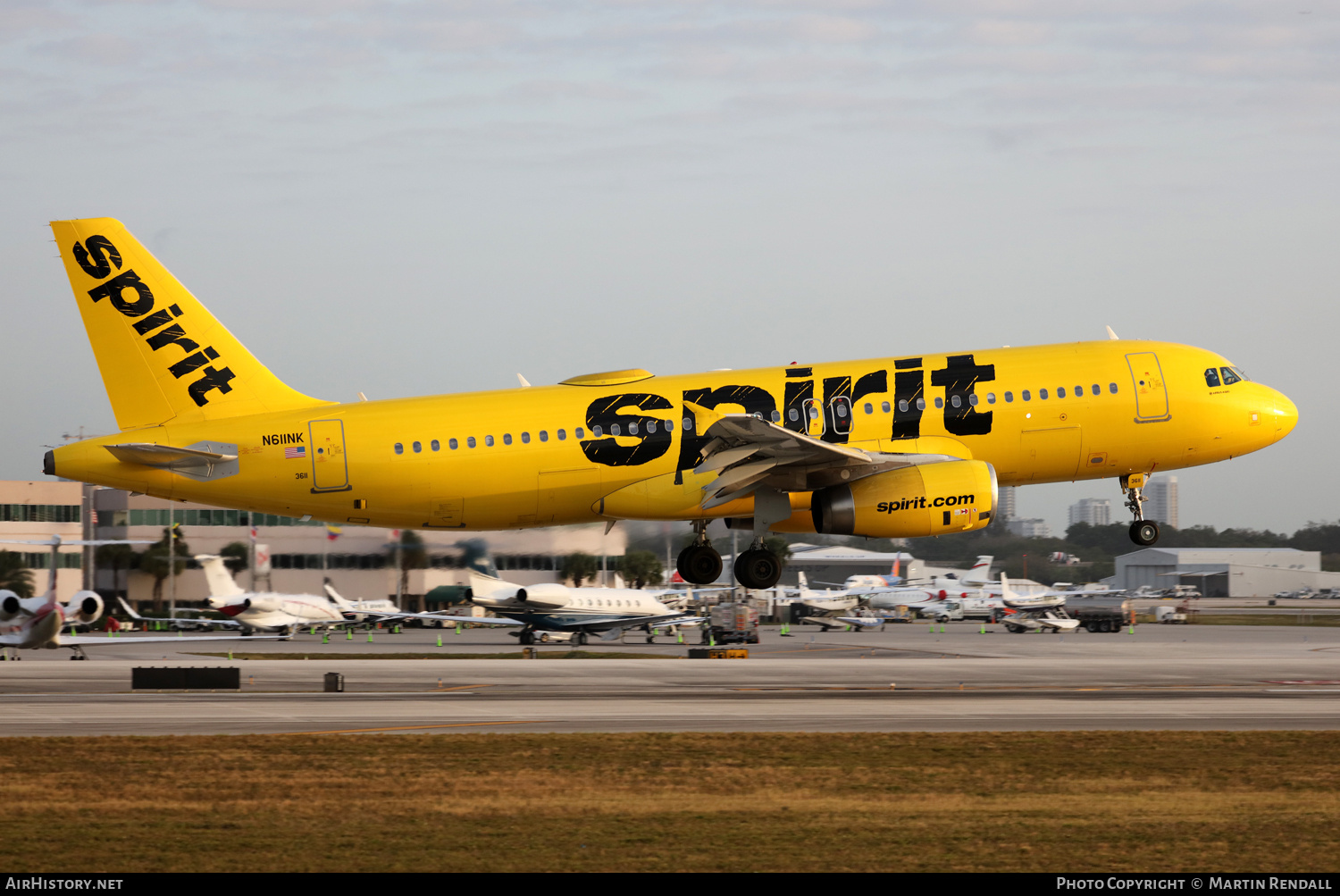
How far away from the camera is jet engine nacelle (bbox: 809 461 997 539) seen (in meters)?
36.6

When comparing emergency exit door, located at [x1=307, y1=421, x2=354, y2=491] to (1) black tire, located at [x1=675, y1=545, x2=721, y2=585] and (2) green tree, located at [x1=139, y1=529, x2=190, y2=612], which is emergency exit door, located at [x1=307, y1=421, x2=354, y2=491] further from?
(2) green tree, located at [x1=139, y1=529, x2=190, y2=612]

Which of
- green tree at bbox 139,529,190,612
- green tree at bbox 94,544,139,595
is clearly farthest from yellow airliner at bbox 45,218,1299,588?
green tree at bbox 94,544,139,595

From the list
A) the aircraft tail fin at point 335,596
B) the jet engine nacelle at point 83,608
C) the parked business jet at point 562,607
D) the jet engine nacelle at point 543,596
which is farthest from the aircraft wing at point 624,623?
the jet engine nacelle at point 83,608

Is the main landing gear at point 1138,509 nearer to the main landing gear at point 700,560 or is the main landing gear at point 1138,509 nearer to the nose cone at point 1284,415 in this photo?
the nose cone at point 1284,415

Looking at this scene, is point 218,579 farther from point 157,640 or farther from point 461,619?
point 461,619

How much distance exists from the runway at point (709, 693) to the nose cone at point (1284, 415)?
28.0 ft

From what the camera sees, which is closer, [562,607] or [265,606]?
[562,607]

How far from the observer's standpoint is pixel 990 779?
28969 mm

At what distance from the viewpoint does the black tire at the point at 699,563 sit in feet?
131

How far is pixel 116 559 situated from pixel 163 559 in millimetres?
4775

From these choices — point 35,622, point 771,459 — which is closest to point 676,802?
point 771,459

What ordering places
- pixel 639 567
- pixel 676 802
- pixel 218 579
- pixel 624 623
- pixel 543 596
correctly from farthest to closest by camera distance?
pixel 639 567 → pixel 218 579 → pixel 624 623 → pixel 543 596 → pixel 676 802

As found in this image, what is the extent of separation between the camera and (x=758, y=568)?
3859cm
